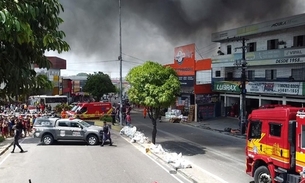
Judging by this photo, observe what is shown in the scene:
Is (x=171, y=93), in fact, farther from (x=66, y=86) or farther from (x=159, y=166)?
(x=66, y=86)

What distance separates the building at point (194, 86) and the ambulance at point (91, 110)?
8.55m

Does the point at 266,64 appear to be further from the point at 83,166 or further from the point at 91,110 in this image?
the point at 83,166

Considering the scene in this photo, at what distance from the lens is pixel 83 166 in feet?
49.8

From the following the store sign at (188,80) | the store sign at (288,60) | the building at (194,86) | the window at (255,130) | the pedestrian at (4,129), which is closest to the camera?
the window at (255,130)

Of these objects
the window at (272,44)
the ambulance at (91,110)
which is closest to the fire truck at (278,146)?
the window at (272,44)

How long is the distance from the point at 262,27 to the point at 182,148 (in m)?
18.0

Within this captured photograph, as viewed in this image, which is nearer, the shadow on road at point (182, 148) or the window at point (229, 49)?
the shadow on road at point (182, 148)

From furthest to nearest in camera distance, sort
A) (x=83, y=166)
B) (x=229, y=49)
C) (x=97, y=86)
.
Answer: (x=97, y=86)
(x=229, y=49)
(x=83, y=166)

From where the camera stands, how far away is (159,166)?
15273 millimetres

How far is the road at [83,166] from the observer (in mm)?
12995

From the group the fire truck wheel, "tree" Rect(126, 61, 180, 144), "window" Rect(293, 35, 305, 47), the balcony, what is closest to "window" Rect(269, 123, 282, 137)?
the fire truck wheel

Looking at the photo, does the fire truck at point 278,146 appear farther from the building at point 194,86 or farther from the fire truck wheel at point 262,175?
the building at point 194,86

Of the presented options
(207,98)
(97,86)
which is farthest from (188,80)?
(97,86)

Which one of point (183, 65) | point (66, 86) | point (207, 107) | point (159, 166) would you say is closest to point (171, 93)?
point (159, 166)
